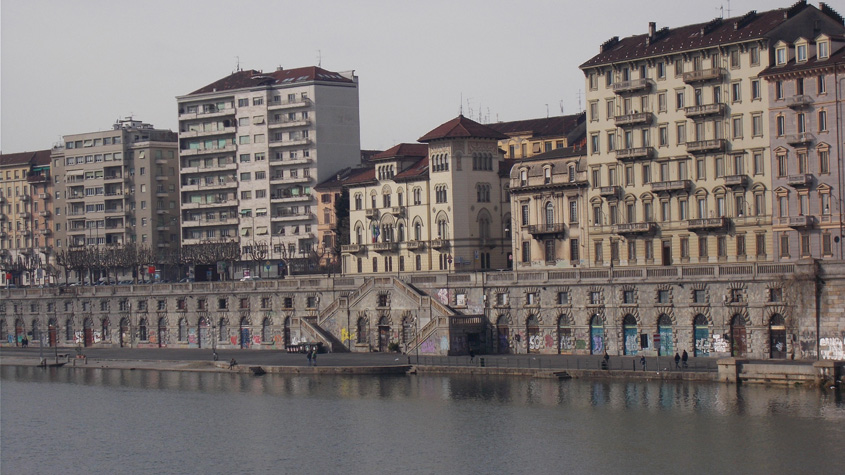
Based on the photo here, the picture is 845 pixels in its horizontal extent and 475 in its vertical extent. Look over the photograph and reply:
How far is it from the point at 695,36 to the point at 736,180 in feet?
45.7

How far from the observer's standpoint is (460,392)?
10331cm

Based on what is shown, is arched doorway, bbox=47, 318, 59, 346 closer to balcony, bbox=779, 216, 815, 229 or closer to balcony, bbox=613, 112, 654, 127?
balcony, bbox=613, 112, 654, 127

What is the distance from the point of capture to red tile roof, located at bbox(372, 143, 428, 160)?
150 meters

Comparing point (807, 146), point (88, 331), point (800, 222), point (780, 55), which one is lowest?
point (88, 331)

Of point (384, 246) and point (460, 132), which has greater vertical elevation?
point (460, 132)

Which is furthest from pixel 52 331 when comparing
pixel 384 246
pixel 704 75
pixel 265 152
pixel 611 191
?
pixel 704 75

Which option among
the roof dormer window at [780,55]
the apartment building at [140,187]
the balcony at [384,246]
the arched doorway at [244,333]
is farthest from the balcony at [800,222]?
the apartment building at [140,187]

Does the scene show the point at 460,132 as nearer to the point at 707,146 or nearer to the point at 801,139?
the point at 707,146

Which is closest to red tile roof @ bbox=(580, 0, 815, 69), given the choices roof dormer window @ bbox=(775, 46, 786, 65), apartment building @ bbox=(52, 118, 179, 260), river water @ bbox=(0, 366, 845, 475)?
roof dormer window @ bbox=(775, 46, 786, 65)

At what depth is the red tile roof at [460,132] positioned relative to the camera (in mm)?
140750

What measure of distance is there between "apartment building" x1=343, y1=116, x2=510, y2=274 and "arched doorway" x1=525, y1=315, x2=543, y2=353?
856 inches

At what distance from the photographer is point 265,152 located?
180 meters

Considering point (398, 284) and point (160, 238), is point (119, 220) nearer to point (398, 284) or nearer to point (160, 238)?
point (160, 238)

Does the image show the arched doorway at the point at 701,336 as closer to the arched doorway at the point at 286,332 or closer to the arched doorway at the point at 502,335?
the arched doorway at the point at 502,335
